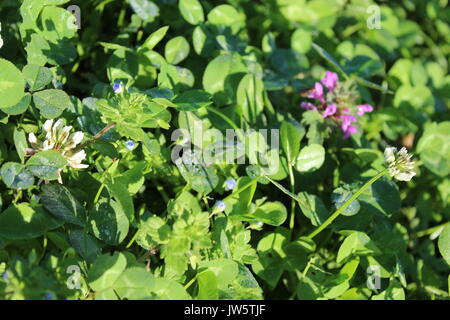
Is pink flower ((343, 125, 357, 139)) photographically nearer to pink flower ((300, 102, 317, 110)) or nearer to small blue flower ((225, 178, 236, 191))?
pink flower ((300, 102, 317, 110))

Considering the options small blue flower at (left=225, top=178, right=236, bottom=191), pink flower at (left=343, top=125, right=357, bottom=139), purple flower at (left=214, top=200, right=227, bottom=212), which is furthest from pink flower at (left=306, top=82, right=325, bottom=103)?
purple flower at (left=214, top=200, right=227, bottom=212)

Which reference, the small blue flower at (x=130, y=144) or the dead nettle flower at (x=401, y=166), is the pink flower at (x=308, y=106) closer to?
the dead nettle flower at (x=401, y=166)

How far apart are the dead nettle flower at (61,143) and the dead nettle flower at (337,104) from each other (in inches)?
33.8

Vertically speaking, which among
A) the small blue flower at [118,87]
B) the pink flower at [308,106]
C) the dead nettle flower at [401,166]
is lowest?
the pink flower at [308,106]

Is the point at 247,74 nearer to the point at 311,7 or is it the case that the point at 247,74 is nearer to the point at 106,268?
the point at 311,7

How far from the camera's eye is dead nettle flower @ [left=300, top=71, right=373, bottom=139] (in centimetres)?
189

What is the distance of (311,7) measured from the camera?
238cm

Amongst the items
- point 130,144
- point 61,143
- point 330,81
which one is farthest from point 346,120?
point 61,143

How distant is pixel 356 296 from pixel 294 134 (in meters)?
0.51

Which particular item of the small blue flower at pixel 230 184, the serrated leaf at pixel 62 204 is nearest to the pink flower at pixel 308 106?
the small blue flower at pixel 230 184

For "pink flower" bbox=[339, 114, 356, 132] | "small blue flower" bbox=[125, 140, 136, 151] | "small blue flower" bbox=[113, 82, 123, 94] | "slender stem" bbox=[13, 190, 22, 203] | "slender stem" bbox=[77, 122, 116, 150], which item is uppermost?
"small blue flower" bbox=[113, 82, 123, 94]

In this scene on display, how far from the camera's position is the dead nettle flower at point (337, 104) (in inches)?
74.5

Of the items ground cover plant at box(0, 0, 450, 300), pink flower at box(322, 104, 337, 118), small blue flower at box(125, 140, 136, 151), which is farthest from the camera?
pink flower at box(322, 104, 337, 118)

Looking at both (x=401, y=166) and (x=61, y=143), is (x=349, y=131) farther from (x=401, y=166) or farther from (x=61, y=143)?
(x=61, y=143)
